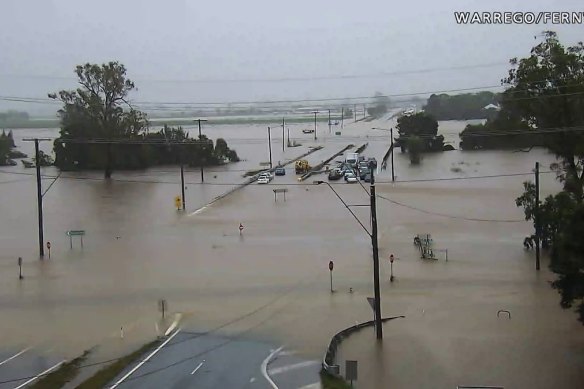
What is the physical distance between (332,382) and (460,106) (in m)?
72.0

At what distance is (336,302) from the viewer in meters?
12.5

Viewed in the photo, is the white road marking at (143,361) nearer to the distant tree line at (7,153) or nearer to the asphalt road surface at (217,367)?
the asphalt road surface at (217,367)

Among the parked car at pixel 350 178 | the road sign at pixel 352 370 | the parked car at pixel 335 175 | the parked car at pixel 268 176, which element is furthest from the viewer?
the parked car at pixel 268 176

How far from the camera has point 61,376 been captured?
8.85 m

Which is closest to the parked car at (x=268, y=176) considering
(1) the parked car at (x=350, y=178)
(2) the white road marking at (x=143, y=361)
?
(1) the parked car at (x=350, y=178)

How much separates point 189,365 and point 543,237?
10185 millimetres

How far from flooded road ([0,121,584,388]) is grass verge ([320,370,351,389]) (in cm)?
50

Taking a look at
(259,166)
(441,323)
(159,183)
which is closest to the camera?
(441,323)

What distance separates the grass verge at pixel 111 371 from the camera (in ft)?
27.7

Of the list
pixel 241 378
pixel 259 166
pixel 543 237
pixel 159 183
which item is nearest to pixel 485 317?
pixel 241 378

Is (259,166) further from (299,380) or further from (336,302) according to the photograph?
(299,380)

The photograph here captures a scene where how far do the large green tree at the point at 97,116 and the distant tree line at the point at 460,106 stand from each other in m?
38.0

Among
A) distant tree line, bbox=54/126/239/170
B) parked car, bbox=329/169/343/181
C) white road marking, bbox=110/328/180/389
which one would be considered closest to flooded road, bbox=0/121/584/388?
white road marking, bbox=110/328/180/389

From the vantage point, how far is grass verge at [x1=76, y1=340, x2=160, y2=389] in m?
8.43
